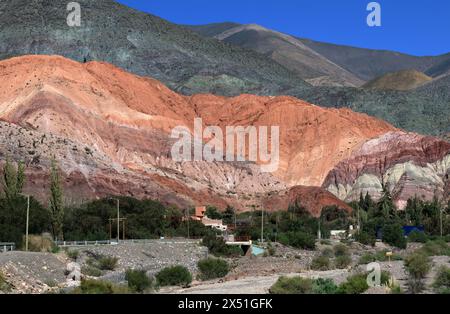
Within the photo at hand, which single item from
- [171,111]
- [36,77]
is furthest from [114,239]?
[171,111]

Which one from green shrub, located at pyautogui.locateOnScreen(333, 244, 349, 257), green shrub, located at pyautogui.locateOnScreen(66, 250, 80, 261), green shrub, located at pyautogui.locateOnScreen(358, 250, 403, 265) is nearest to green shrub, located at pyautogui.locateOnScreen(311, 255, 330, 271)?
green shrub, located at pyautogui.locateOnScreen(358, 250, 403, 265)

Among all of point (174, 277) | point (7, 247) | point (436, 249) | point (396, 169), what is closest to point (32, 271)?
point (174, 277)

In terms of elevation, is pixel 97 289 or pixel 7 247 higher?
pixel 7 247

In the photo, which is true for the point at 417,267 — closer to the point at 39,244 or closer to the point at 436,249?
the point at 39,244

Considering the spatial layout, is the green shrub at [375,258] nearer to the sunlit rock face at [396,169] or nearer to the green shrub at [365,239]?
the green shrub at [365,239]

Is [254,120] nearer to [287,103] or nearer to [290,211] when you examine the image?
[287,103]

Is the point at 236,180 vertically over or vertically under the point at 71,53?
under
